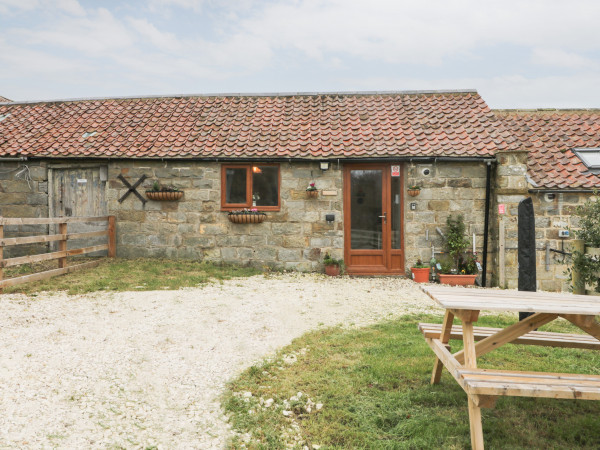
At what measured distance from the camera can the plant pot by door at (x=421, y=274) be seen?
866cm

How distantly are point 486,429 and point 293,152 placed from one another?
7.34m

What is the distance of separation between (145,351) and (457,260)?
6.96m

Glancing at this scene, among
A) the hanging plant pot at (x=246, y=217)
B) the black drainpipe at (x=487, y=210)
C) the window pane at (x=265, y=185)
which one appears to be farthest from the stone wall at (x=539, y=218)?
Result: the hanging plant pot at (x=246, y=217)

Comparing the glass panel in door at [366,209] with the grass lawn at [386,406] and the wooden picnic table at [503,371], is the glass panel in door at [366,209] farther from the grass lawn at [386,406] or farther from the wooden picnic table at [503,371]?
the wooden picnic table at [503,371]

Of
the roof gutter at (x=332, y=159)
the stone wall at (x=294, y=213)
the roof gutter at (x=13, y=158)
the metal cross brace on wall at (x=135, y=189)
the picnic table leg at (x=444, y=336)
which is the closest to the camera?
the picnic table leg at (x=444, y=336)

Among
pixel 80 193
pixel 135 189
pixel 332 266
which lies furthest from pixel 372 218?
pixel 80 193

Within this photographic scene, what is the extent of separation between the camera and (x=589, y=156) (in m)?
9.48

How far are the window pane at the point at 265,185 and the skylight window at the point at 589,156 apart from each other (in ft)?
23.6

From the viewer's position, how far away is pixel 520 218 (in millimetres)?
3920

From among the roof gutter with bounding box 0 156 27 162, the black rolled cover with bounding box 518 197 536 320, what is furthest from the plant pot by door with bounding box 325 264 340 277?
the roof gutter with bounding box 0 156 27 162

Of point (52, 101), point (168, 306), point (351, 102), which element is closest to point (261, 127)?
point (351, 102)

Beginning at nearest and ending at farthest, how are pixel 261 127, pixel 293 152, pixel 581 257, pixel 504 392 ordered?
1. pixel 504 392
2. pixel 581 257
3. pixel 293 152
4. pixel 261 127

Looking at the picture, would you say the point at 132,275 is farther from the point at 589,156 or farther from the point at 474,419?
the point at 589,156

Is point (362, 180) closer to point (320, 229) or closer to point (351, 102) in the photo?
point (320, 229)
